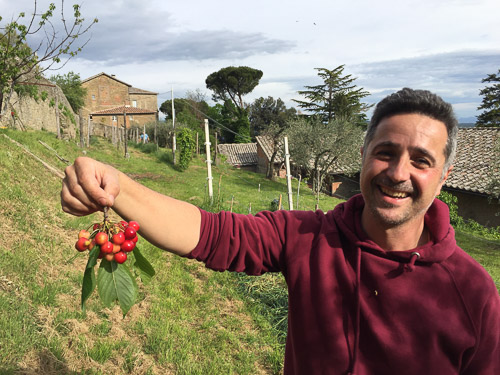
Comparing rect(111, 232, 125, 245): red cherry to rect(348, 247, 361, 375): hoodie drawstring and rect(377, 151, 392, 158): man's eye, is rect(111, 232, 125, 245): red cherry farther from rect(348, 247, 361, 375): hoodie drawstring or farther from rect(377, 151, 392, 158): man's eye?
rect(377, 151, 392, 158): man's eye

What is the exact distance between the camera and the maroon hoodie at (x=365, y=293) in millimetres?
1393

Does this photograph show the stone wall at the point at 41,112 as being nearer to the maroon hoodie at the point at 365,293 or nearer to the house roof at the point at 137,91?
the maroon hoodie at the point at 365,293

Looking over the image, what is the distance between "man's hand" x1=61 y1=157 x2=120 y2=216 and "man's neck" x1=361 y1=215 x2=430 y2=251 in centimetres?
112

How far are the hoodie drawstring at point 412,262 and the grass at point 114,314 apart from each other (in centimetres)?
227

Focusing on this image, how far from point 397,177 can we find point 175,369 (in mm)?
3133

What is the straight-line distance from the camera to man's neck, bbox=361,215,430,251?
Result: 160 centimetres

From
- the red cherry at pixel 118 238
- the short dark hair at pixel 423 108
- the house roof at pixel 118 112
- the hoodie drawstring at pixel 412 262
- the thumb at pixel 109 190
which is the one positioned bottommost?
the hoodie drawstring at pixel 412 262

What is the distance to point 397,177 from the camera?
1503 mm

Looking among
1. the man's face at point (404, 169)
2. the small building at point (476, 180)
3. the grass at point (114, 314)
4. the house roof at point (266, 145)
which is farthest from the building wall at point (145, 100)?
the man's face at point (404, 169)

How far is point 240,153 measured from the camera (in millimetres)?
40219

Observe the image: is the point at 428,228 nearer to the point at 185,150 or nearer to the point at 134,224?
the point at 134,224

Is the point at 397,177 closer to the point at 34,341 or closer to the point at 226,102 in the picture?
the point at 34,341

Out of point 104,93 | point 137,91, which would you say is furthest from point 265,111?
point 104,93

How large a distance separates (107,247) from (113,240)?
0.04 m
